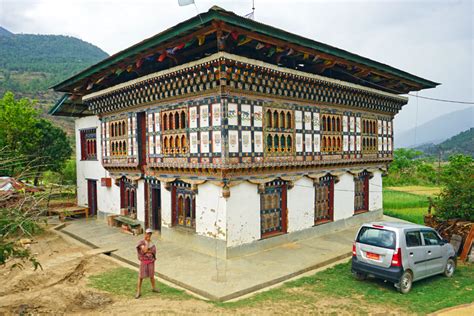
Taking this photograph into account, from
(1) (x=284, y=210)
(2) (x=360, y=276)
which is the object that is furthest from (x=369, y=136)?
(2) (x=360, y=276)

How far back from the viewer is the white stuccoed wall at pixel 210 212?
11.6 meters

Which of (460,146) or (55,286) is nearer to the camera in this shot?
(55,286)

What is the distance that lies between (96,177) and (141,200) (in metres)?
5.17

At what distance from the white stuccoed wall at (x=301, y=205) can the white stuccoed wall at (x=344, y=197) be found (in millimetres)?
1860

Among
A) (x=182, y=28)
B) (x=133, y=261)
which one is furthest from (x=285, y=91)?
(x=133, y=261)

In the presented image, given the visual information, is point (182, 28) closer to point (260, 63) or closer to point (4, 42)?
point (260, 63)

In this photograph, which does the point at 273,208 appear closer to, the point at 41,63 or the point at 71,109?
the point at 71,109

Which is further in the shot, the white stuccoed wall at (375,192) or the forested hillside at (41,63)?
the forested hillside at (41,63)

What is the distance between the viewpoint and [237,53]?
12125mm

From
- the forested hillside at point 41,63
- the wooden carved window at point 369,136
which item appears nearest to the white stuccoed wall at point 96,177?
the wooden carved window at point 369,136

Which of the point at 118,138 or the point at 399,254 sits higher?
the point at 118,138

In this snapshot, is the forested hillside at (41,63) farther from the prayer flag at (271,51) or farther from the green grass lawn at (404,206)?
the prayer flag at (271,51)

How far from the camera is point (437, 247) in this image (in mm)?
9492

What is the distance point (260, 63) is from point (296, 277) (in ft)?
21.4
